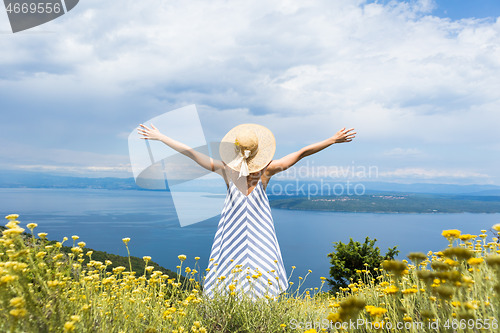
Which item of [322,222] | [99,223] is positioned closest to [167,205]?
[99,223]

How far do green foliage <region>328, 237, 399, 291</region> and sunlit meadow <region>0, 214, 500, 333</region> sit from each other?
7.43m

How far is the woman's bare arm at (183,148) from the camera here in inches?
195

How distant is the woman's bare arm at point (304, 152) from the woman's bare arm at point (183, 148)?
3.00ft

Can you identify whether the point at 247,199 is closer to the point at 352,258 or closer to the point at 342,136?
the point at 342,136

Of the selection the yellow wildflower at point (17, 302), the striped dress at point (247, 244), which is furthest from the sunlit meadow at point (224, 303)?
the striped dress at point (247, 244)

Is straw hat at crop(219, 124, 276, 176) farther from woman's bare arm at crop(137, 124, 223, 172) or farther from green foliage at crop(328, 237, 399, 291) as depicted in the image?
green foliage at crop(328, 237, 399, 291)

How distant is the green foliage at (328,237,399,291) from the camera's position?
34.7ft

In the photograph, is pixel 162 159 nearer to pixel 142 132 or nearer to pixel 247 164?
pixel 142 132

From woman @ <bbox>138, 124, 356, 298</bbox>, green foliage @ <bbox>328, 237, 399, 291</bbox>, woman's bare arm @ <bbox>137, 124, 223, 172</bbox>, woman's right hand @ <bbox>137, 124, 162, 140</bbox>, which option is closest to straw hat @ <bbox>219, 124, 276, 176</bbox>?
woman @ <bbox>138, 124, 356, 298</bbox>

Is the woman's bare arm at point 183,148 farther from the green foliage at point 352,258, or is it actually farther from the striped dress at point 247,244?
the green foliage at point 352,258

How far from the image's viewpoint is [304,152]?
4953 mm

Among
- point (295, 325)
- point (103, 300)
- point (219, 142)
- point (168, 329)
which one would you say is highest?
point (219, 142)

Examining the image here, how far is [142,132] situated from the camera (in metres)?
4.97

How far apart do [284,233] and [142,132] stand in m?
113
